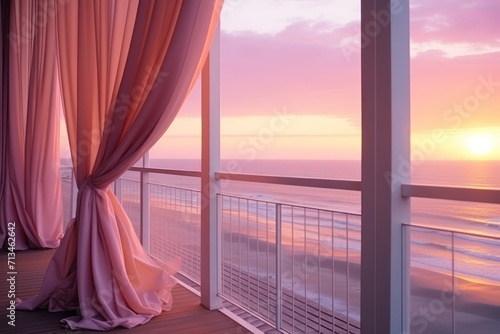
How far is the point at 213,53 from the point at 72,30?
1250 millimetres

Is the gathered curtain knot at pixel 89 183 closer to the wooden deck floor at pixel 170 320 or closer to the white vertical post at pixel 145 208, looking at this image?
the wooden deck floor at pixel 170 320

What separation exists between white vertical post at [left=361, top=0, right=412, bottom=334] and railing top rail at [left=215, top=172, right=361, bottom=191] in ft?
0.50

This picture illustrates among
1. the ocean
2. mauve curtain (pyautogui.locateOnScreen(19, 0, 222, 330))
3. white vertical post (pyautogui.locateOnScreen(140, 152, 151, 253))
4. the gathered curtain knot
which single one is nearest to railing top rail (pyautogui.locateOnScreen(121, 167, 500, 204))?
the ocean

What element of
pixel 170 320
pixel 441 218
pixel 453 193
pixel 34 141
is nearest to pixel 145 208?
pixel 170 320

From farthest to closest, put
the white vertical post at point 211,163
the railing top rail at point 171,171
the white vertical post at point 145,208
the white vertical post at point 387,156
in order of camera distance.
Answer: the white vertical post at point 145,208 < the railing top rail at point 171,171 < the white vertical post at point 211,163 < the white vertical post at point 387,156

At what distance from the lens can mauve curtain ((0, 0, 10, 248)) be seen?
4.79m

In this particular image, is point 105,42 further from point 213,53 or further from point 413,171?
point 413,171

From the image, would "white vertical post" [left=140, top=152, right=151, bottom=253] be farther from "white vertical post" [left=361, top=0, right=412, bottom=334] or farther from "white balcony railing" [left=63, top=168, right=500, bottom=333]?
"white vertical post" [left=361, top=0, right=412, bottom=334]

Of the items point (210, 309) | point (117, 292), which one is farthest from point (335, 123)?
point (117, 292)

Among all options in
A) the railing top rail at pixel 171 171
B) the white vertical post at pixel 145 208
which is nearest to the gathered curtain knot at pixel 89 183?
the railing top rail at pixel 171 171

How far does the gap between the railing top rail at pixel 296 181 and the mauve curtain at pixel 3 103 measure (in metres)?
3.23

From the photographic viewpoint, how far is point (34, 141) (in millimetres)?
A: 4773

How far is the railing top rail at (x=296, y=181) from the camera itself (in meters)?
1.84

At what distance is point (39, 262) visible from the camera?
4230 mm
